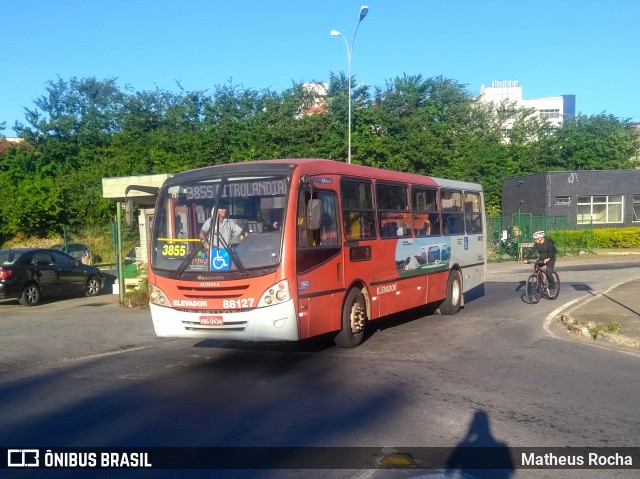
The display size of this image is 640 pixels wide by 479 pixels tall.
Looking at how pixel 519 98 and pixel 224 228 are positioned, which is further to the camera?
pixel 519 98

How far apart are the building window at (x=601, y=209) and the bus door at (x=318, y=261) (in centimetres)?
3859

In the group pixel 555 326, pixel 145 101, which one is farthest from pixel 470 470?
pixel 145 101

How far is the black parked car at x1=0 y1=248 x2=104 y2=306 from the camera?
1869 centimetres

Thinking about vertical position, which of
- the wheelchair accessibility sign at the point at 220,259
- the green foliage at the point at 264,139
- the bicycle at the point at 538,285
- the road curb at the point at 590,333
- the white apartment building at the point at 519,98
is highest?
the white apartment building at the point at 519,98

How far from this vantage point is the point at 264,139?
44219 millimetres

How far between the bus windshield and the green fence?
80.6 feet

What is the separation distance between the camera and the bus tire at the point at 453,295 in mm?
15523

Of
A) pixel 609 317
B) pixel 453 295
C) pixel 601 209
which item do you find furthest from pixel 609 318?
pixel 601 209

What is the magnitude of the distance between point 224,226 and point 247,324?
142 centimetres

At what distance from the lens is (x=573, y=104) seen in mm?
182625

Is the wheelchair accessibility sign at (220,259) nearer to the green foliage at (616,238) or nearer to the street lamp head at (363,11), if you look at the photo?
the street lamp head at (363,11)

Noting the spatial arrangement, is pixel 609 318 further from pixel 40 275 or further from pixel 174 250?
pixel 40 275

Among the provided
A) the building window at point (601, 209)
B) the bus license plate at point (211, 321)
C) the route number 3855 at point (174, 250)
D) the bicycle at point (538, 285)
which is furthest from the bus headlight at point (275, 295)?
the building window at point (601, 209)

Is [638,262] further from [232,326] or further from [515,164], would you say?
[232,326]
